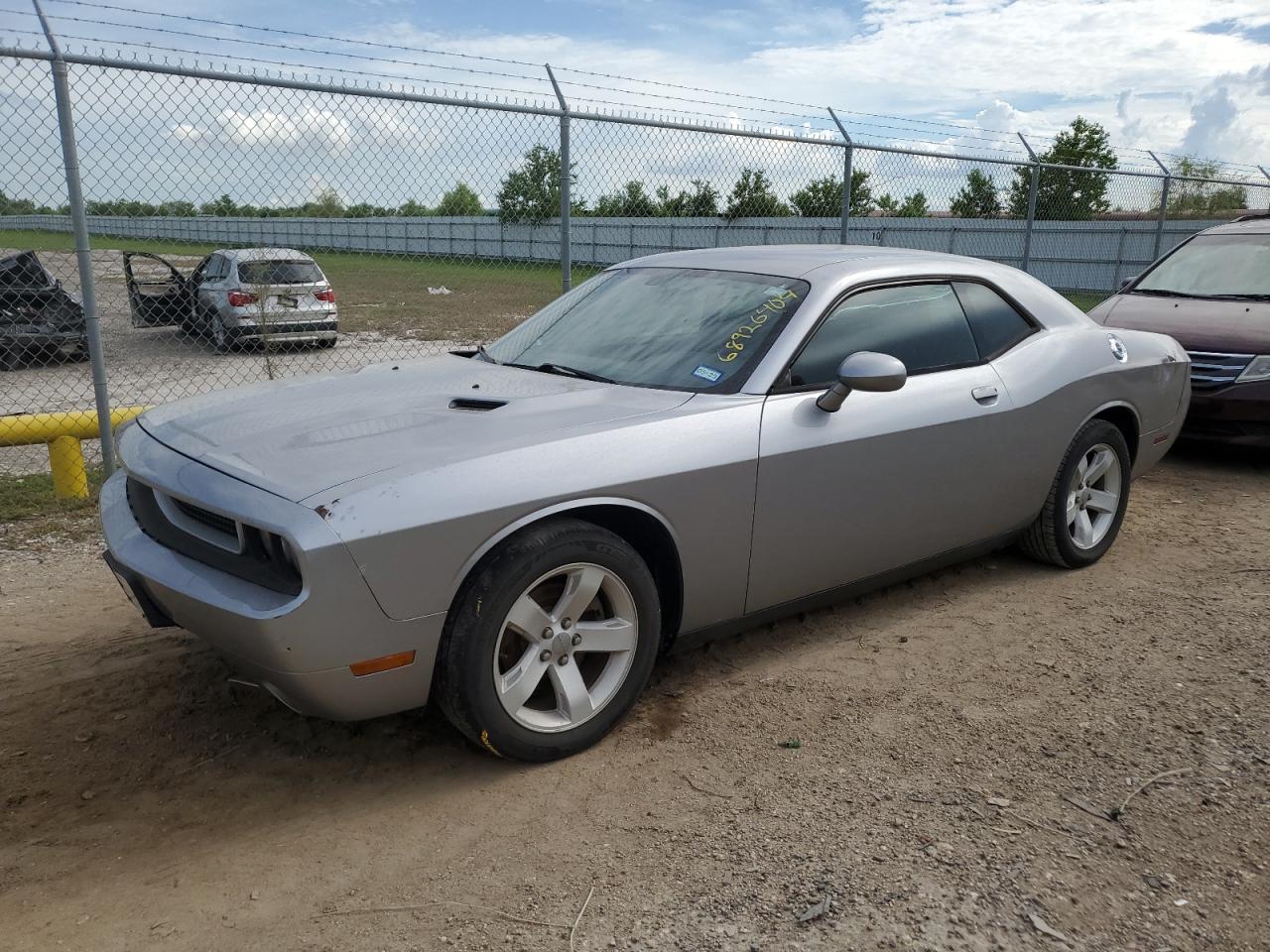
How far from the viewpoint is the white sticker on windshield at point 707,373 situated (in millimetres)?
3461

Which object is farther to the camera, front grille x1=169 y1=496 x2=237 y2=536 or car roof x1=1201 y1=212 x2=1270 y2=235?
car roof x1=1201 y1=212 x2=1270 y2=235

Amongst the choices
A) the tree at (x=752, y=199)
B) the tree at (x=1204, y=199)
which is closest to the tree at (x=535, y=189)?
the tree at (x=752, y=199)

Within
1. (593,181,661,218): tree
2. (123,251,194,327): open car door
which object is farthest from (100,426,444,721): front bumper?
(123,251,194,327): open car door

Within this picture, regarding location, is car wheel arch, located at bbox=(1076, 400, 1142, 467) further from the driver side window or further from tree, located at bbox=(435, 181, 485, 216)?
tree, located at bbox=(435, 181, 485, 216)

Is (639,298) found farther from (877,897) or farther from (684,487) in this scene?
A: (877,897)

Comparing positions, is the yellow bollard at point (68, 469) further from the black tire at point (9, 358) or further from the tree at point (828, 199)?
the tree at point (828, 199)

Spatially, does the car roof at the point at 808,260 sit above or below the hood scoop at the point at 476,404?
above

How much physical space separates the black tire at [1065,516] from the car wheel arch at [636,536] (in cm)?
218

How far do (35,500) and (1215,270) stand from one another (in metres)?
8.49

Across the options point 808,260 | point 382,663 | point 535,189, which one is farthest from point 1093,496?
point 535,189

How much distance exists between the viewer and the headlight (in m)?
6.54

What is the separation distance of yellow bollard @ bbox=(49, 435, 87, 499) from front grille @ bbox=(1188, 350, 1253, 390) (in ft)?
23.3

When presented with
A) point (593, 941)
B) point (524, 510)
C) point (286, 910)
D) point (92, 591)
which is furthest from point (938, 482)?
point (92, 591)

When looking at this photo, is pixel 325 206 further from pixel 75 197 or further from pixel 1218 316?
pixel 1218 316
